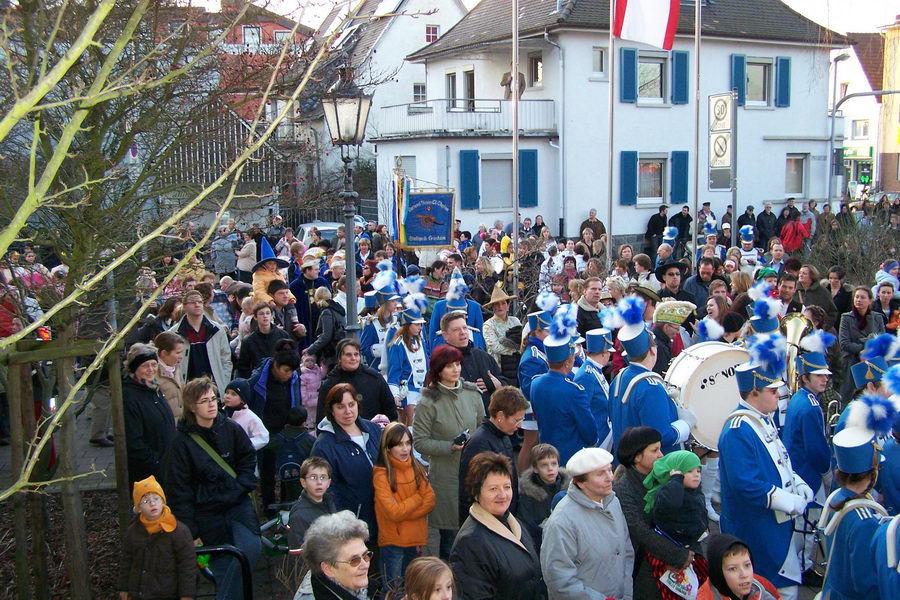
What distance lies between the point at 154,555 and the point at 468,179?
869 inches

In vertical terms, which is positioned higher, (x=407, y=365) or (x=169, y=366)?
(x=169, y=366)

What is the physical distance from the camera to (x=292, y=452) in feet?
23.1

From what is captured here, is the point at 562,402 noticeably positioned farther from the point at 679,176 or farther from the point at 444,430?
the point at 679,176

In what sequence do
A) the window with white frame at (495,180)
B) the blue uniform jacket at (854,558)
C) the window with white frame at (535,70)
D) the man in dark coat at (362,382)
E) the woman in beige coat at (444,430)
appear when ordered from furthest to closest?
the window with white frame at (535,70), the window with white frame at (495,180), the man in dark coat at (362,382), the woman in beige coat at (444,430), the blue uniform jacket at (854,558)

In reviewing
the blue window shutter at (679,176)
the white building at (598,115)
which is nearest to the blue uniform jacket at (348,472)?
the white building at (598,115)

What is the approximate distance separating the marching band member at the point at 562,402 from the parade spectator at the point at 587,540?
1.65 m

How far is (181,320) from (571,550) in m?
5.35

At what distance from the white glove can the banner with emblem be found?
794cm

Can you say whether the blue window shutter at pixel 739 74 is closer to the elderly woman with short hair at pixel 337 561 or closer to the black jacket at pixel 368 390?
the black jacket at pixel 368 390

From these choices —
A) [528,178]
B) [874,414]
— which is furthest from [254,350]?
[528,178]

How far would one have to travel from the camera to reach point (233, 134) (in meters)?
7.20

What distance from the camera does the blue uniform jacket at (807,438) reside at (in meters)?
6.00

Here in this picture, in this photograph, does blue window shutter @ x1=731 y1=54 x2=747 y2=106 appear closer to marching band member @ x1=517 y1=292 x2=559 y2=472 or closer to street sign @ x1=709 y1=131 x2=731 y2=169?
street sign @ x1=709 y1=131 x2=731 y2=169

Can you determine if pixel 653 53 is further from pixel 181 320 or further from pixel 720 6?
pixel 181 320
